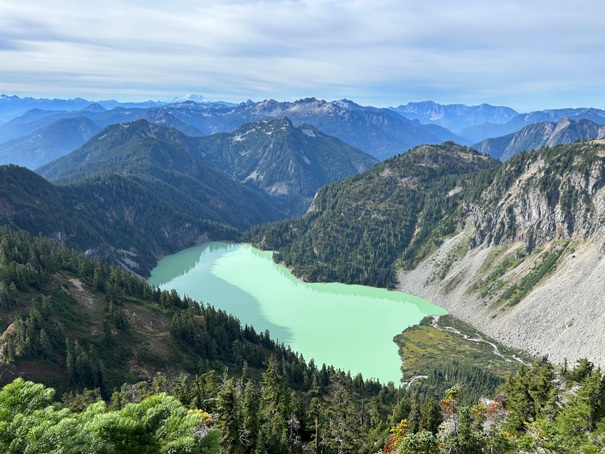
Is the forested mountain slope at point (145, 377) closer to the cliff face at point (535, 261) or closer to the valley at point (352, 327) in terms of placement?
the valley at point (352, 327)

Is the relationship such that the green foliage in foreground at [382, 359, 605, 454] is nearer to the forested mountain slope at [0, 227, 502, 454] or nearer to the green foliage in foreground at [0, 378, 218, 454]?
the forested mountain slope at [0, 227, 502, 454]

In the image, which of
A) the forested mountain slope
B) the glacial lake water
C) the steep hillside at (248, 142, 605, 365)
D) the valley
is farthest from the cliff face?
the forested mountain slope

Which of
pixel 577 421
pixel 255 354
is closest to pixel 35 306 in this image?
pixel 255 354

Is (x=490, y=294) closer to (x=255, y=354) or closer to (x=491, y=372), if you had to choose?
(x=491, y=372)

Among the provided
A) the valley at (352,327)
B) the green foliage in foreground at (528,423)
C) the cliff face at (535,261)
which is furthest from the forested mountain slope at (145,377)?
the cliff face at (535,261)

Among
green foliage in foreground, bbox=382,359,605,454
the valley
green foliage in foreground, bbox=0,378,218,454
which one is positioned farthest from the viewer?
the valley
